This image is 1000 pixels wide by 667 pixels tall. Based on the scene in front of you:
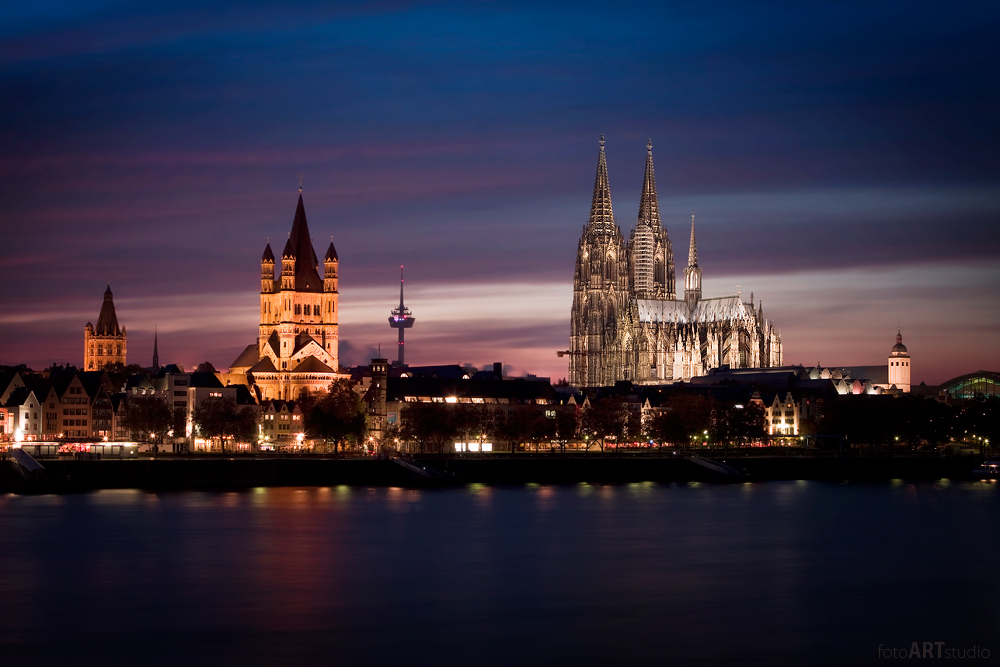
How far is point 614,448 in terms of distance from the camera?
137 meters

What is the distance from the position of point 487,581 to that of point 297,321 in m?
121

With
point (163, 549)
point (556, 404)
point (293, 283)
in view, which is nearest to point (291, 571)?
point (163, 549)

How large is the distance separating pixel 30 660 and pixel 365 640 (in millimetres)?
9076

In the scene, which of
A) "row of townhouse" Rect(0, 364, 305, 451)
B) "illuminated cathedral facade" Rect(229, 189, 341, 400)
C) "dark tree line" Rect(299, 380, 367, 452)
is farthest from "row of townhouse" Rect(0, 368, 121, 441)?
"illuminated cathedral facade" Rect(229, 189, 341, 400)

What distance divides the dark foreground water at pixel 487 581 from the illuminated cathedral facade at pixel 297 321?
78.0m

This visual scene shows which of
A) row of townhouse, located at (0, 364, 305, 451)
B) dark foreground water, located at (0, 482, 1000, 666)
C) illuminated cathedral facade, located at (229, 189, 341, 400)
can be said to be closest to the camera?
dark foreground water, located at (0, 482, 1000, 666)

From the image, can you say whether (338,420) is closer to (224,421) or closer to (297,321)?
(224,421)

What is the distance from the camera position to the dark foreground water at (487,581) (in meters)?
40.8

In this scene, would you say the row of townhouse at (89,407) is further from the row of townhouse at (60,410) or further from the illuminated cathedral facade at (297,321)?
the illuminated cathedral facade at (297,321)

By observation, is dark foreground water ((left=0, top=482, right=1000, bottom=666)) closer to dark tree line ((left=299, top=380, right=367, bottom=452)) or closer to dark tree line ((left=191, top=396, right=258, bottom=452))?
dark tree line ((left=299, top=380, right=367, bottom=452))

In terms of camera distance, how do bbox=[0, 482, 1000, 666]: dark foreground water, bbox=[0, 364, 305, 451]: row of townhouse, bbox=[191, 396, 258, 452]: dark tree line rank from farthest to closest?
1. bbox=[191, 396, 258, 452]: dark tree line
2. bbox=[0, 364, 305, 451]: row of townhouse
3. bbox=[0, 482, 1000, 666]: dark foreground water

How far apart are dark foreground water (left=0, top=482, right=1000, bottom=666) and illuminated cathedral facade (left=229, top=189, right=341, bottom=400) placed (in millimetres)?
78048

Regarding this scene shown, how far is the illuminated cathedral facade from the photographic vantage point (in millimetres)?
164250

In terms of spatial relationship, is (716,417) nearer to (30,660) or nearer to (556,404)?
(556,404)
